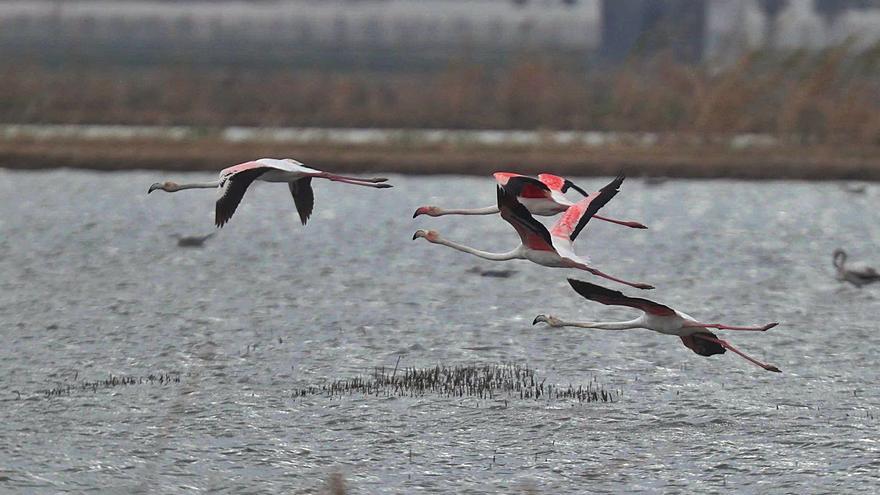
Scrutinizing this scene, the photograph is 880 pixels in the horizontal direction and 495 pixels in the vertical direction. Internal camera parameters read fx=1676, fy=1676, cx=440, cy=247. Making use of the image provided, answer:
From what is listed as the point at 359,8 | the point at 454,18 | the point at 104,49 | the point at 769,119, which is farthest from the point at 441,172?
the point at 359,8

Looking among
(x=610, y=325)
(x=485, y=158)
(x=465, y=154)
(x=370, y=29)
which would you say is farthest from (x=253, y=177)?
(x=370, y=29)

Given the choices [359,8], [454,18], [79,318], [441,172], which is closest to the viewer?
[79,318]

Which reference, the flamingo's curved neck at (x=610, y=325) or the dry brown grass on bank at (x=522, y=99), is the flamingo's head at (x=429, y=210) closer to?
the flamingo's curved neck at (x=610, y=325)

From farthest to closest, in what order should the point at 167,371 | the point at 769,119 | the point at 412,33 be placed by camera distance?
the point at 412,33, the point at 769,119, the point at 167,371

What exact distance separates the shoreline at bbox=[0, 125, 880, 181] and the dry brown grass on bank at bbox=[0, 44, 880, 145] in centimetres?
38

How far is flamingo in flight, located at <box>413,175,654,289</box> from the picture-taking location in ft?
27.1

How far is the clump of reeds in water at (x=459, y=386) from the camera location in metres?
11.0

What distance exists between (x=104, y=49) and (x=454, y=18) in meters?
19.1

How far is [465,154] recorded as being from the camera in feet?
86.4

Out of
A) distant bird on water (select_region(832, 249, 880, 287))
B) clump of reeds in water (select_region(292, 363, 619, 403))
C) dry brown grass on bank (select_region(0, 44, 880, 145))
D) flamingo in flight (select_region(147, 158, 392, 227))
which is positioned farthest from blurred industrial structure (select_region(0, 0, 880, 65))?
flamingo in flight (select_region(147, 158, 392, 227))

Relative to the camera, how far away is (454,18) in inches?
2864

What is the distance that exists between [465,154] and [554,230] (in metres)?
17.3

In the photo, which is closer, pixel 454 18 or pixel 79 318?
pixel 79 318

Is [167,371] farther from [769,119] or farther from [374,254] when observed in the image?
[769,119]
